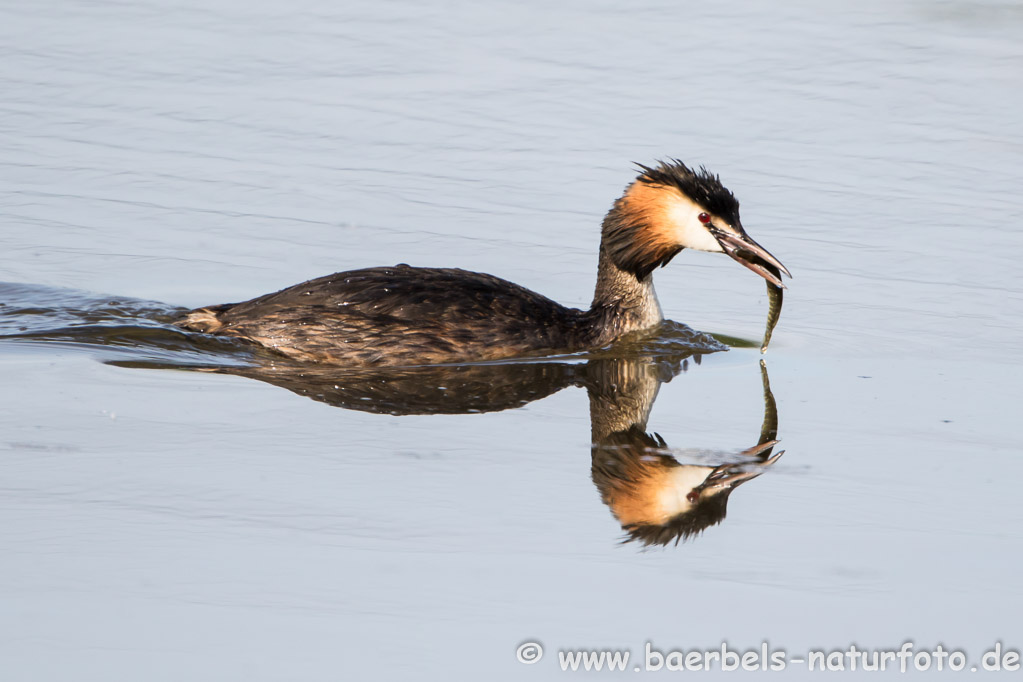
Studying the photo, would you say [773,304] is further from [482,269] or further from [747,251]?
[482,269]

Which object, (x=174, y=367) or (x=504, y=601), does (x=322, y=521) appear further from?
(x=174, y=367)

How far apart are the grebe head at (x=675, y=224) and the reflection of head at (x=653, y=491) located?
202 centimetres

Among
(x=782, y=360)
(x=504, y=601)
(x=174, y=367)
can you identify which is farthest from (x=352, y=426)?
(x=782, y=360)

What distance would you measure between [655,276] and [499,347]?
6.87 ft

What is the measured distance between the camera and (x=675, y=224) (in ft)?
31.3

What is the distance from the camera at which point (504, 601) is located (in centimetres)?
570

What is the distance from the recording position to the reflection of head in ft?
21.7

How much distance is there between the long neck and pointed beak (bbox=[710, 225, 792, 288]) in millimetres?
644

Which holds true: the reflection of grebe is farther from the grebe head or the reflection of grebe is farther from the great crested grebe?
the grebe head
